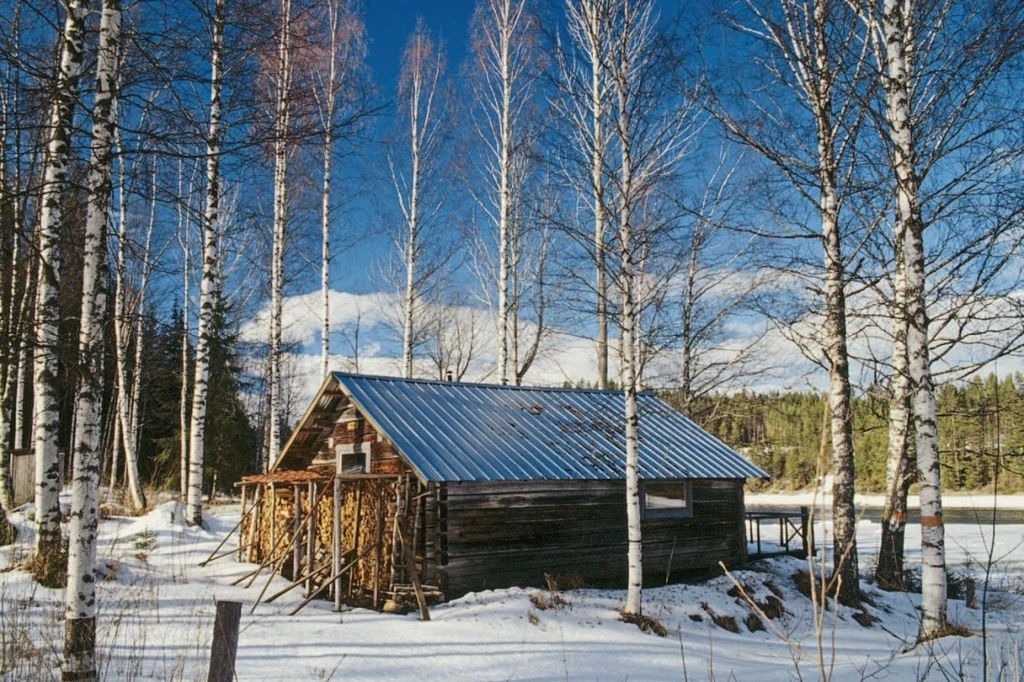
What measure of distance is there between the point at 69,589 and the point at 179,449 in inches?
1144

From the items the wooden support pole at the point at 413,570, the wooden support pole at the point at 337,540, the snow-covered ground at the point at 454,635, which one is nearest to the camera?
the snow-covered ground at the point at 454,635

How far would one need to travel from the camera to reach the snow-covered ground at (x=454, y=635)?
8301 mm

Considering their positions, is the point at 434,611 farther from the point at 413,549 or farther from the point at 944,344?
the point at 944,344

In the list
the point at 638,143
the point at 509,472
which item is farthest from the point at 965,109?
the point at 509,472

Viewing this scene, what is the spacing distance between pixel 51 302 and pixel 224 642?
5128 mm

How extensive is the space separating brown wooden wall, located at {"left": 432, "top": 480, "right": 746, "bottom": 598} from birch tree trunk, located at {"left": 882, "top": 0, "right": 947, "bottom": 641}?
16.8 feet

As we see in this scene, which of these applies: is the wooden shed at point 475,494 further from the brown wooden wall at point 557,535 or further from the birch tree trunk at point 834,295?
the birch tree trunk at point 834,295

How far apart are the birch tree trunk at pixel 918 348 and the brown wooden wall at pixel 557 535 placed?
5.11m

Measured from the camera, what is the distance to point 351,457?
1627cm

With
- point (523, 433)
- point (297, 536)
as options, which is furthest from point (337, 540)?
point (523, 433)

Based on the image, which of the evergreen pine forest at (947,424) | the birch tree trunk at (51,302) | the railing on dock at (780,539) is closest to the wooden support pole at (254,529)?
the birch tree trunk at (51,302)

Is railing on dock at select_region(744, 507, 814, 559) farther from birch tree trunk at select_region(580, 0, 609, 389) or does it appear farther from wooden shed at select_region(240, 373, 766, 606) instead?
birch tree trunk at select_region(580, 0, 609, 389)

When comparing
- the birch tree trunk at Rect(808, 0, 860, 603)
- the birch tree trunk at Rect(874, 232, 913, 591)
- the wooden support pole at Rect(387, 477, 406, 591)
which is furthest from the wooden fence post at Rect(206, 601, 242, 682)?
the birch tree trunk at Rect(874, 232, 913, 591)

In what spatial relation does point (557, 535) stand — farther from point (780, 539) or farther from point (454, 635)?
point (780, 539)
